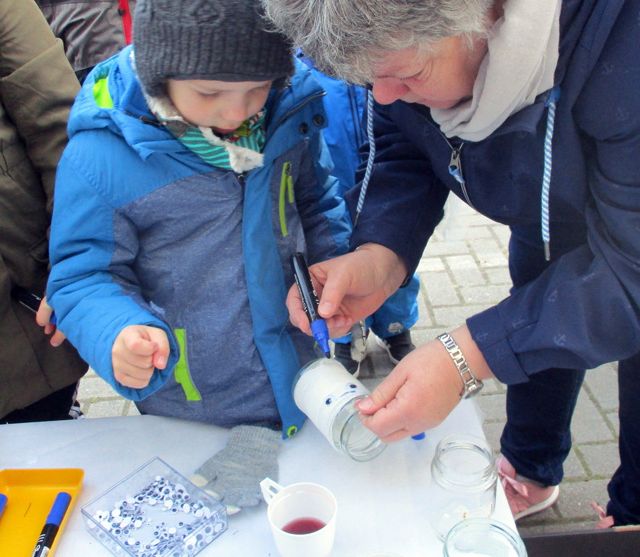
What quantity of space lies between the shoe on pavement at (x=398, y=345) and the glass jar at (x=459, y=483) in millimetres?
1497

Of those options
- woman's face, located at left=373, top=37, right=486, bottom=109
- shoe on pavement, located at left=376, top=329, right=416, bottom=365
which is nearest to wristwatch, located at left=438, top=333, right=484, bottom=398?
woman's face, located at left=373, top=37, right=486, bottom=109

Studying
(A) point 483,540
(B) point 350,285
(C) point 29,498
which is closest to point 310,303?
(B) point 350,285

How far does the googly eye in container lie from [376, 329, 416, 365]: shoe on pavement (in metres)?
1.59

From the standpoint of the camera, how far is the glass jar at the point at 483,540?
0.96 m

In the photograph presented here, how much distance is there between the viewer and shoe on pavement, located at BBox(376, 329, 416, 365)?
2668 mm

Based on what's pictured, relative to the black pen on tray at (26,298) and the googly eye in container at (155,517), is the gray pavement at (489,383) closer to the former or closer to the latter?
the googly eye in container at (155,517)

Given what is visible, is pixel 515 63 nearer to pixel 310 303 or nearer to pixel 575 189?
pixel 575 189

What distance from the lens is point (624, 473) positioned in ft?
5.51

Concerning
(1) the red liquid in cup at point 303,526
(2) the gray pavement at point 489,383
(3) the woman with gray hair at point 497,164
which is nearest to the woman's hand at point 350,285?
(3) the woman with gray hair at point 497,164

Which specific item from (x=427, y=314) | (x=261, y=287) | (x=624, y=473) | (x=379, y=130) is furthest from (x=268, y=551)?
(x=427, y=314)

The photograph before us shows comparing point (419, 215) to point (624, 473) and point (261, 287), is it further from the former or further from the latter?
point (624, 473)

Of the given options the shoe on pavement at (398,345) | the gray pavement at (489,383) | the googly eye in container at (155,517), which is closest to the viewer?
the googly eye in container at (155,517)

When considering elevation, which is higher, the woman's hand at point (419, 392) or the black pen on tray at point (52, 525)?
the woman's hand at point (419, 392)

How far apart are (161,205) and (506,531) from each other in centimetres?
79
